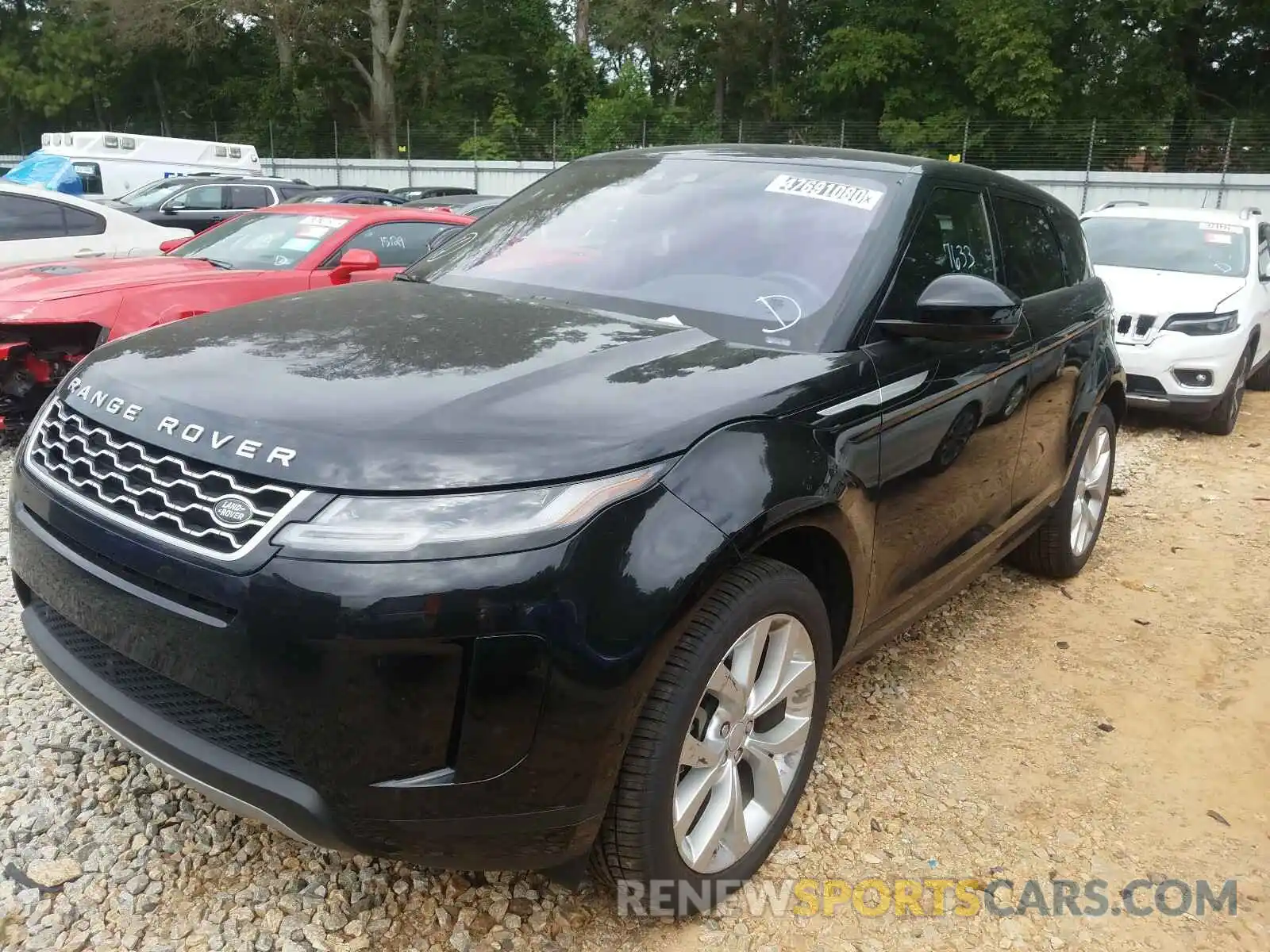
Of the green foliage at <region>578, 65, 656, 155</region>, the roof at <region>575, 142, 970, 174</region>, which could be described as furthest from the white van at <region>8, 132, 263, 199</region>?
the roof at <region>575, 142, 970, 174</region>

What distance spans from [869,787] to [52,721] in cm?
241

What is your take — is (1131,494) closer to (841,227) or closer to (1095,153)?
(841,227)

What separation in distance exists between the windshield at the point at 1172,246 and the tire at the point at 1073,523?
13.9ft

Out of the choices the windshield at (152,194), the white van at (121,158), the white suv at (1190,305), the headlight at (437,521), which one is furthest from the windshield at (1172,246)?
the white van at (121,158)

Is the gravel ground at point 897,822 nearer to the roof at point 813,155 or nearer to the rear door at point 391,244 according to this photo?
the roof at point 813,155

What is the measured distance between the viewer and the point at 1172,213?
8547mm

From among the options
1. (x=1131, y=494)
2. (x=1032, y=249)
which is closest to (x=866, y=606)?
(x=1032, y=249)

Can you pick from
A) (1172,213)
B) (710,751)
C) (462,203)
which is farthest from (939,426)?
(462,203)

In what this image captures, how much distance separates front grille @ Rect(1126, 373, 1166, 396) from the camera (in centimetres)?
742

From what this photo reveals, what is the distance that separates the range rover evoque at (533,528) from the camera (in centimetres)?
178

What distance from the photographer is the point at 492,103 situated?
40.8 m

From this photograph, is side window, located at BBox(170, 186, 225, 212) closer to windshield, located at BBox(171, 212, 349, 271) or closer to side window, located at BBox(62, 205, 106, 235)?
side window, located at BBox(62, 205, 106, 235)

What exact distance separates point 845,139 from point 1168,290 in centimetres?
2607

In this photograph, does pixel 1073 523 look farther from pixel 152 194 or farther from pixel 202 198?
pixel 152 194
